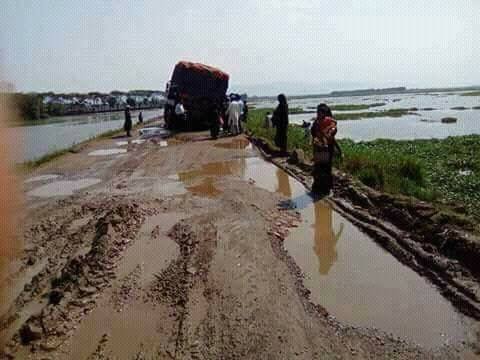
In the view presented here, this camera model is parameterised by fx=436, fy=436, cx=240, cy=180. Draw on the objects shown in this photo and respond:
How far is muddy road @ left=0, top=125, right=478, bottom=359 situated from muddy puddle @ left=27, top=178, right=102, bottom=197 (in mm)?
1585

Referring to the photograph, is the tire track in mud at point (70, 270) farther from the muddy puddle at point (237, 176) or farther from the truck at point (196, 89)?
the truck at point (196, 89)

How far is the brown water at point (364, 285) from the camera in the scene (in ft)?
13.2

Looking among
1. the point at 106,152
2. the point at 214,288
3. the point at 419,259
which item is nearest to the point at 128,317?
the point at 214,288

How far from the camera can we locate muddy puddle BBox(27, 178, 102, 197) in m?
10.5

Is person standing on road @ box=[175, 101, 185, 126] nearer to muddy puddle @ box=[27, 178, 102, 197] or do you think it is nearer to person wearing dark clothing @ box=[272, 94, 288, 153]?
person wearing dark clothing @ box=[272, 94, 288, 153]

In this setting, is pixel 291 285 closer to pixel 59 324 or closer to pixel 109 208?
pixel 59 324

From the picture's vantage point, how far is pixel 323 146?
864cm

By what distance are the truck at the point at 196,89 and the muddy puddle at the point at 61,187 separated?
11.4 meters

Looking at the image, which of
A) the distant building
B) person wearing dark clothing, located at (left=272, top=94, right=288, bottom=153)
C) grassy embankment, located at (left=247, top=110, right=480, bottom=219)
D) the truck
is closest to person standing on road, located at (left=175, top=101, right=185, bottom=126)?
the truck

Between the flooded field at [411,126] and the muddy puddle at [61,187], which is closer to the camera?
the muddy puddle at [61,187]

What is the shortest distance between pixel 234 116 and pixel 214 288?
17437 millimetres

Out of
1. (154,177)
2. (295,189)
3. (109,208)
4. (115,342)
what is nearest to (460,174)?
(295,189)

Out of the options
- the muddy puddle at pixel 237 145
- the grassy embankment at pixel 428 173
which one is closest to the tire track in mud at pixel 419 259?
the grassy embankment at pixel 428 173

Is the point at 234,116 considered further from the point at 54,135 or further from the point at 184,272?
the point at 54,135
